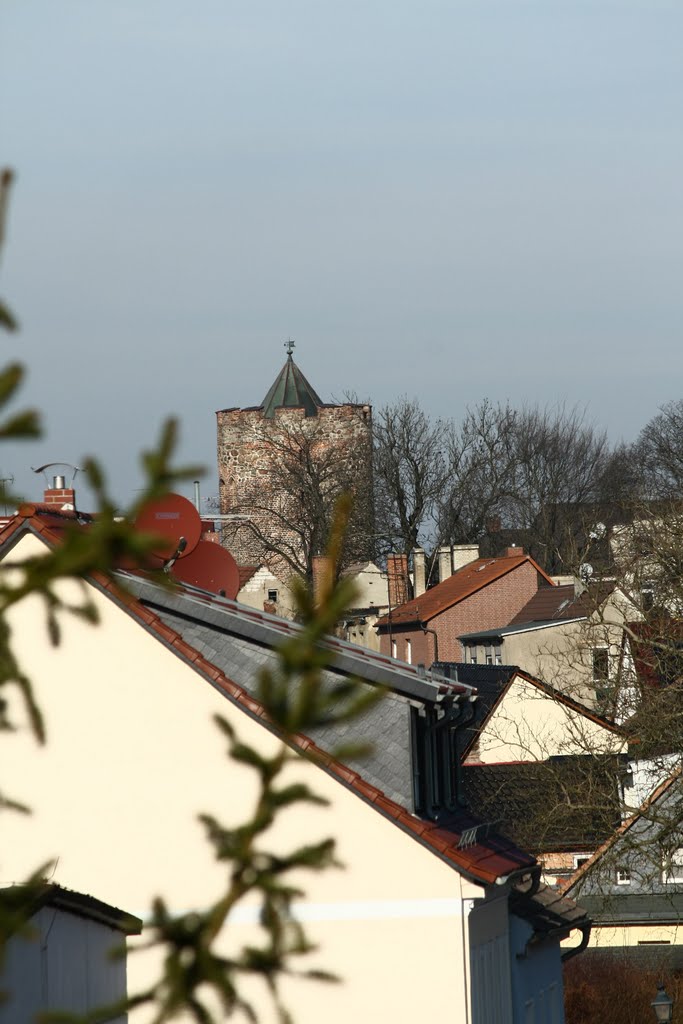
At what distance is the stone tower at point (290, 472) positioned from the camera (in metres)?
69.4

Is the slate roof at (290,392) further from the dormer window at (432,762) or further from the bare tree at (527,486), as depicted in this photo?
the dormer window at (432,762)

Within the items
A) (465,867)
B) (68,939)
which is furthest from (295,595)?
(465,867)

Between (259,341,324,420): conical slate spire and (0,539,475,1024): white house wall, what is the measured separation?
2746 inches

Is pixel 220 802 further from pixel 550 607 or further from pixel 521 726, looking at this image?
pixel 550 607

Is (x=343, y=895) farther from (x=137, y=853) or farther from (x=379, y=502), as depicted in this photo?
(x=379, y=502)

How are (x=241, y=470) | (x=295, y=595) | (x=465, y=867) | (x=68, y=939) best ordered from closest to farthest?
1. (x=295, y=595)
2. (x=68, y=939)
3. (x=465, y=867)
4. (x=241, y=470)

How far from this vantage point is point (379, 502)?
70188 millimetres

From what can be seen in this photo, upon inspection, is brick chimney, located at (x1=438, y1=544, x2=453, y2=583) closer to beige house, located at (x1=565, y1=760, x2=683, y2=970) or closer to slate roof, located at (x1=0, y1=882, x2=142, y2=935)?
beige house, located at (x1=565, y1=760, x2=683, y2=970)

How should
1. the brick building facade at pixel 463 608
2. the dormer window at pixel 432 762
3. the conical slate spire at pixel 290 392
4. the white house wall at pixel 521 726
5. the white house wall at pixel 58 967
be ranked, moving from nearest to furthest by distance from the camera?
the white house wall at pixel 58 967
the dormer window at pixel 432 762
the white house wall at pixel 521 726
the brick building facade at pixel 463 608
the conical slate spire at pixel 290 392

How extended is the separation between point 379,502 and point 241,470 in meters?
12.3

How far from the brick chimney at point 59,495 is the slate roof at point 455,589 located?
4293 centimetres

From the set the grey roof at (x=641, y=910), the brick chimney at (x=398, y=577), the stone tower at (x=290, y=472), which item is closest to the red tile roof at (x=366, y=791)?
the grey roof at (x=641, y=910)

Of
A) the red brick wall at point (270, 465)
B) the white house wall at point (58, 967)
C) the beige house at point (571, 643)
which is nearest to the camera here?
the white house wall at point (58, 967)

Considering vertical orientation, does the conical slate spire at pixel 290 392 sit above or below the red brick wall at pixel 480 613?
above
